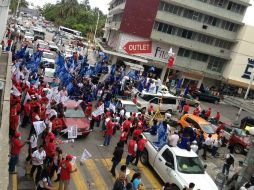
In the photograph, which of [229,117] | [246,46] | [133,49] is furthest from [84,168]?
[246,46]

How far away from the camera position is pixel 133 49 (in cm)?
4491

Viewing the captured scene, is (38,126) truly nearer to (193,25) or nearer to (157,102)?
(157,102)

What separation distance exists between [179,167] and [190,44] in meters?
34.0

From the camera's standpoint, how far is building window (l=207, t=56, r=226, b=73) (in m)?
48.8

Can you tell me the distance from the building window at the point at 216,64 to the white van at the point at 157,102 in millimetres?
21423

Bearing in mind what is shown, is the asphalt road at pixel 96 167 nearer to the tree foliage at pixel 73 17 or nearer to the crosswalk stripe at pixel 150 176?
the crosswalk stripe at pixel 150 176

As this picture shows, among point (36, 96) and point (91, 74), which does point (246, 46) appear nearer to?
point (91, 74)

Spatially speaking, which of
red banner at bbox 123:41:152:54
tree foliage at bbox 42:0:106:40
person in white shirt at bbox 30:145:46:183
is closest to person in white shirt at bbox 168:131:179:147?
person in white shirt at bbox 30:145:46:183

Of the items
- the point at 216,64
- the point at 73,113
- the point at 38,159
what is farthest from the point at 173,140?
the point at 216,64

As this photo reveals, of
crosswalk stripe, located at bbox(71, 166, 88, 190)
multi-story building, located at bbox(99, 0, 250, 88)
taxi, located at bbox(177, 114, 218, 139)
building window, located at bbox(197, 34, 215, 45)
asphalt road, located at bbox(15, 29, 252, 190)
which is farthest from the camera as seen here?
building window, located at bbox(197, 34, 215, 45)

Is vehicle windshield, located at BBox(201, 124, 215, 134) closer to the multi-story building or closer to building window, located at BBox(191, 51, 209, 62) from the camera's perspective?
the multi-story building

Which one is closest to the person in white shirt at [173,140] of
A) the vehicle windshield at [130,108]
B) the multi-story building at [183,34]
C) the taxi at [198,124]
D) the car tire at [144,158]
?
the car tire at [144,158]

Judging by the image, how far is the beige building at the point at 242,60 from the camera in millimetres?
46688

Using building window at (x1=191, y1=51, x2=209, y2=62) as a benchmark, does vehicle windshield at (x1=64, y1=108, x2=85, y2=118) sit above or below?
below
